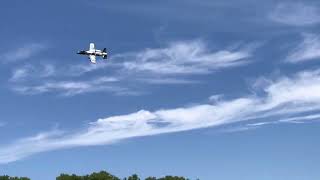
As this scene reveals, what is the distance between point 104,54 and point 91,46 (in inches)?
138

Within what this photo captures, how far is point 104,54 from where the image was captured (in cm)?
13588

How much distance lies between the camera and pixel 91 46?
5354 inches
